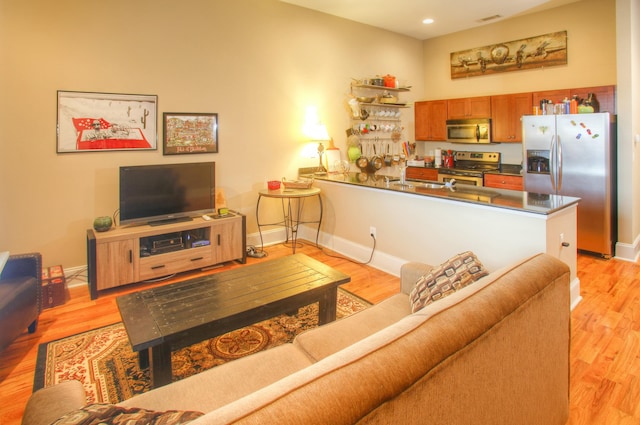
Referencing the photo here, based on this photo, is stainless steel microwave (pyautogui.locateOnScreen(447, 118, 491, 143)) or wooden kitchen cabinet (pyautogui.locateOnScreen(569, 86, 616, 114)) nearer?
wooden kitchen cabinet (pyautogui.locateOnScreen(569, 86, 616, 114))

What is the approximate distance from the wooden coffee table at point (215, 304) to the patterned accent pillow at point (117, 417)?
1017mm

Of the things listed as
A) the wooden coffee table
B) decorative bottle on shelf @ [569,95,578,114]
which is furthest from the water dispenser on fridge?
the wooden coffee table

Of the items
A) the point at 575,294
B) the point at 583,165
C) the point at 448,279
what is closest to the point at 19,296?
the point at 448,279

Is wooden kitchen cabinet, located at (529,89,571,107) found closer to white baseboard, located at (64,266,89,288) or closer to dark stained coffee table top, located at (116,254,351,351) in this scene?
dark stained coffee table top, located at (116,254,351,351)

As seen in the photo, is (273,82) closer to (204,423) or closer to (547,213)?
(547,213)

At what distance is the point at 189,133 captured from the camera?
13.8 feet

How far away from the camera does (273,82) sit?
15.7ft

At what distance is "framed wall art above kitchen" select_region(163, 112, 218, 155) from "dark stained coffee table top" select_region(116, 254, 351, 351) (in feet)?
6.67

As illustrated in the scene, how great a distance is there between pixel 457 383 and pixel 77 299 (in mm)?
3471

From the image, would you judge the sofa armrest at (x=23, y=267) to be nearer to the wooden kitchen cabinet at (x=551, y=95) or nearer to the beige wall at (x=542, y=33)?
the wooden kitchen cabinet at (x=551, y=95)

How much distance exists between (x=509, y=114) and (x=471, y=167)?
959mm

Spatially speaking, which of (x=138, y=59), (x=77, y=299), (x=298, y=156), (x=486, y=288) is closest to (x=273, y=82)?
(x=298, y=156)

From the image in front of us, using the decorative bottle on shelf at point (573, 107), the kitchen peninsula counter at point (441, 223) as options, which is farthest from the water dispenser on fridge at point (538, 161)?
the kitchen peninsula counter at point (441, 223)

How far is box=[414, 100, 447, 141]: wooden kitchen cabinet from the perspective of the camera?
626cm
